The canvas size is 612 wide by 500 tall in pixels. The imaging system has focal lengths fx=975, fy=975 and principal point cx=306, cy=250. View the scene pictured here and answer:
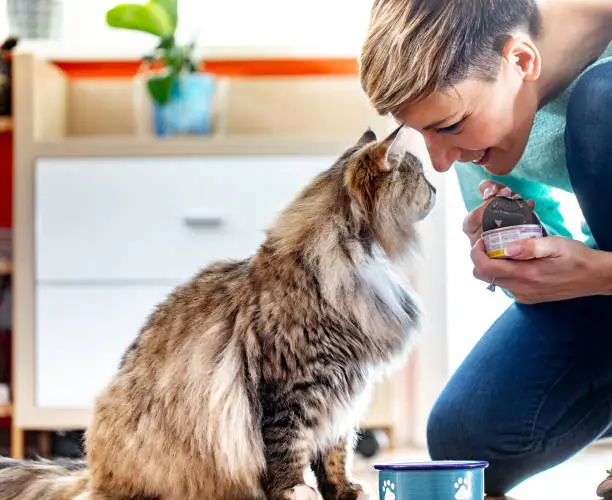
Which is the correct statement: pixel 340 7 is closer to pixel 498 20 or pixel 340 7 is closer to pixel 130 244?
pixel 130 244

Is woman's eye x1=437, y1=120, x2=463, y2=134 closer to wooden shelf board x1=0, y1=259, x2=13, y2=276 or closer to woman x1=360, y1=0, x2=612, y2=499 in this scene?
woman x1=360, y1=0, x2=612, y2=499

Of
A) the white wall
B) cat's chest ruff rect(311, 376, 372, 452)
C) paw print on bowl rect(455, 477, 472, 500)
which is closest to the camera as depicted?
paw print on bowl rect(455, 477, 472, 500)

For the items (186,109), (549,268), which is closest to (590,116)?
(549,268)

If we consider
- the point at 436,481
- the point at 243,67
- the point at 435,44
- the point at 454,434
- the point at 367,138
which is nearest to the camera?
the point at 436,481

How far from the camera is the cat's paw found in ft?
4.91

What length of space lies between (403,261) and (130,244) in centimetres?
136

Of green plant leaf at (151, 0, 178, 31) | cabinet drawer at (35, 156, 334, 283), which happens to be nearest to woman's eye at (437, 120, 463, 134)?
cabinet drawer at (35, 156, 334, 283)

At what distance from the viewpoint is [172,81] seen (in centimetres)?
289

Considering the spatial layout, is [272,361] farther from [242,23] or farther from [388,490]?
[242,23]

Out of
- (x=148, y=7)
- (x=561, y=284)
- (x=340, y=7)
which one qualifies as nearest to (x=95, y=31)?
(x=148, y=7)

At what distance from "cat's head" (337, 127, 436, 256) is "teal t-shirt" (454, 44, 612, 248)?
24 centimetres

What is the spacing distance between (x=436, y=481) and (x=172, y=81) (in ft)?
6.06

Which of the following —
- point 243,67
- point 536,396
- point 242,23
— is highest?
point 242,23

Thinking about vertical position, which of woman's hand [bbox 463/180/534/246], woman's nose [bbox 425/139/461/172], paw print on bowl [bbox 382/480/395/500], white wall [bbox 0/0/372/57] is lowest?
paw print on bowl [bbox 382/480/395/500]
